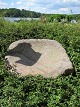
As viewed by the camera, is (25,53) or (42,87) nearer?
(42,87)

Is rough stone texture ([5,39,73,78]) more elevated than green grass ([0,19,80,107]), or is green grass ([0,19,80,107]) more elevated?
rough stone texture ([5,39,73,78])

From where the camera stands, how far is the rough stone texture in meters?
5.64

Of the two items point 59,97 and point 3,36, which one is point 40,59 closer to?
point 3,36

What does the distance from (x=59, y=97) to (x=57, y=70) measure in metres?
1.11

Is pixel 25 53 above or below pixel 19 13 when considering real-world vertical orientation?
below

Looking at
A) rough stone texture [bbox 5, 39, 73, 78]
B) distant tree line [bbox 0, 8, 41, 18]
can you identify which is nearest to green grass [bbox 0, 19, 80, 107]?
rough stone texture [bbox 5, 39, 73, 78]

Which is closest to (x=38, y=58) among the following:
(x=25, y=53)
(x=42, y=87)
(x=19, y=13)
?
(x=25, y=53)

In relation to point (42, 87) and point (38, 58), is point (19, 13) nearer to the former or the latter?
point (38, 58)

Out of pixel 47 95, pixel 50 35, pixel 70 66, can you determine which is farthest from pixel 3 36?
pixel 47 95

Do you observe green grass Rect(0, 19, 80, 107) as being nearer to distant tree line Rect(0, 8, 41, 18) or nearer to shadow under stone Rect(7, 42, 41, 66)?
shadow under stone Rect(7, 42, 41, 66)

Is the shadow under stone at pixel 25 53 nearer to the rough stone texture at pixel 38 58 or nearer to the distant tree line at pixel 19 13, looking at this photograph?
the rough stone texture at pixel 38 58

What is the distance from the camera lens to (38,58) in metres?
6.45

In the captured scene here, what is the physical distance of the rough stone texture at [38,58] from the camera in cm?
564

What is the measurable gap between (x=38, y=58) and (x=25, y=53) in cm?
39
